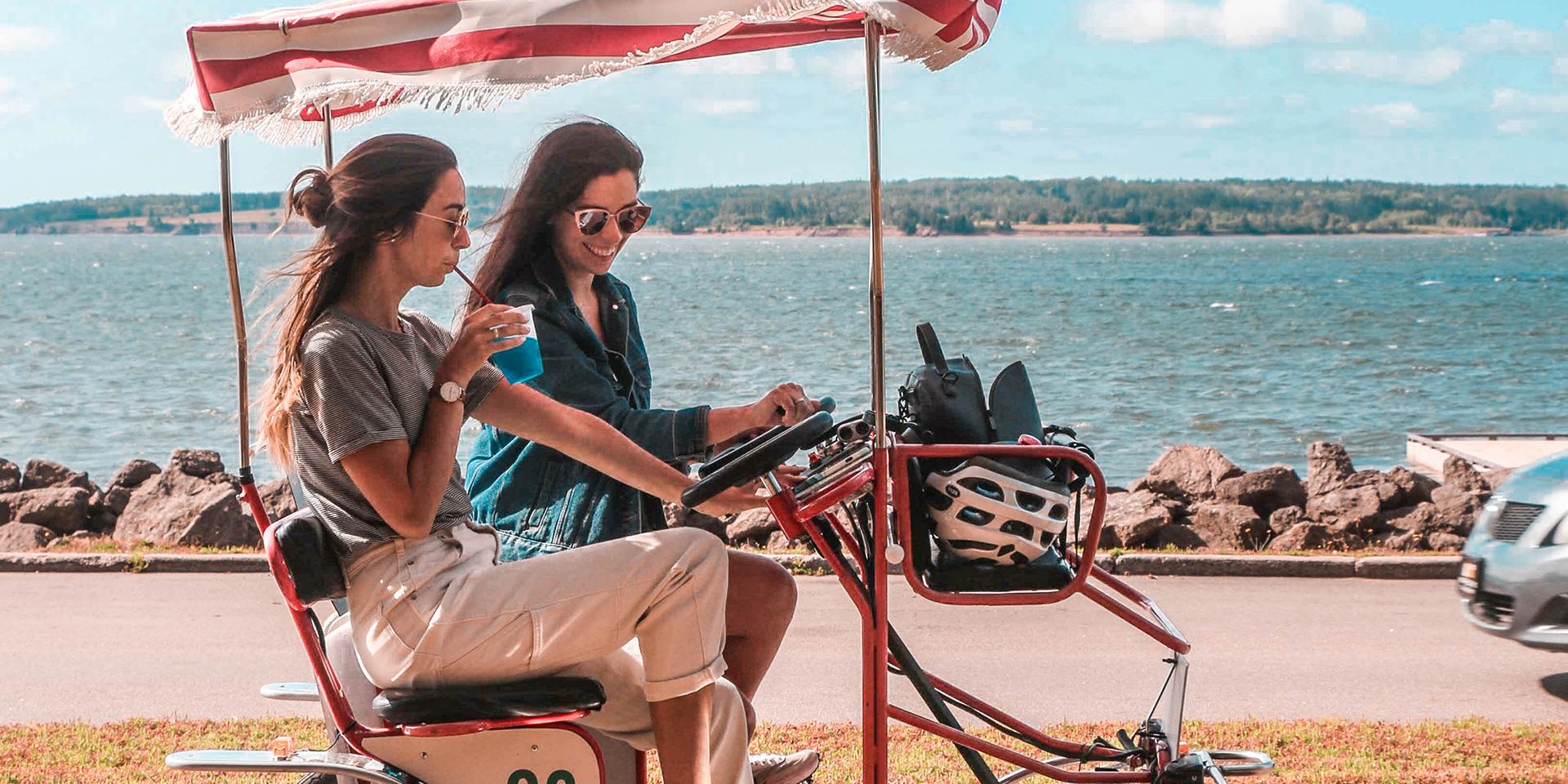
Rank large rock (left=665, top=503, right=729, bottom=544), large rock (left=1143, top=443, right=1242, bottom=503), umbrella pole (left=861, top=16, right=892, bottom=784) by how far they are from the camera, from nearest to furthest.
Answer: umbrella pole (left=861, top=16, right=892, bottom=784) < large rock (left=665, top=503, right=729, bottom=544) < large rock (left=1143, top=443, right=1242, bottom=503)

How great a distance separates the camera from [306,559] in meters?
3.02

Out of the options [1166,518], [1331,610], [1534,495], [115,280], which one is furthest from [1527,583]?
[115,280]

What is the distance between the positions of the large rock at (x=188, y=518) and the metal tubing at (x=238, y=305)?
595 cm

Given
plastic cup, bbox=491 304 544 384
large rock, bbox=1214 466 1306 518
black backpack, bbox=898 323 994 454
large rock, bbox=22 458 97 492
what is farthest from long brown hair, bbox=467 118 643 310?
large rock, bbox=22 458 97 492

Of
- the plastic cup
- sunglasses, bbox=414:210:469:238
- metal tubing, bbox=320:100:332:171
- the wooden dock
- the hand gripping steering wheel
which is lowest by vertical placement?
the wooden dock

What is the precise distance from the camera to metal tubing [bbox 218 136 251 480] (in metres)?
3.46

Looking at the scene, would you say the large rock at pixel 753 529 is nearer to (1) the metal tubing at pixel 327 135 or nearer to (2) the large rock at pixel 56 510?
(2) the large rock at pixel 56 510

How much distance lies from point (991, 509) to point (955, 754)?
6.43ft

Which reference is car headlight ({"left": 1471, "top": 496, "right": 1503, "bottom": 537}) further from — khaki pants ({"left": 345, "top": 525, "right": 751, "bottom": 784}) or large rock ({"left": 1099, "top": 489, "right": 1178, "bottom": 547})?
khaki pants ({"left": 345, "top": 525, "right": 751, "bottom": 784})

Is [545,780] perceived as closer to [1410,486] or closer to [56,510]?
[56,510]

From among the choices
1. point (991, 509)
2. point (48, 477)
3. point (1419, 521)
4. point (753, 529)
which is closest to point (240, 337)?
point (991, 509)

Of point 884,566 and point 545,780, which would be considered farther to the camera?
point 884,566

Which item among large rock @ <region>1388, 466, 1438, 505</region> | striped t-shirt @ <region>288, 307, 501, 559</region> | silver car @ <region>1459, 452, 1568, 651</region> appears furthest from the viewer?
large rock @ <region>1388, 466, 1438, 505</region>

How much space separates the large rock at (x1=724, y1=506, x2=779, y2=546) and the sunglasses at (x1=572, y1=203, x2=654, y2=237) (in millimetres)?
6162
